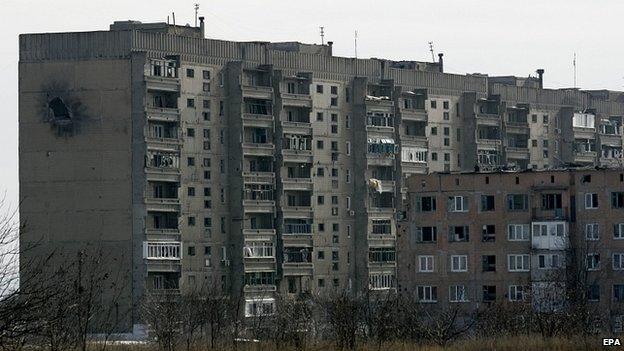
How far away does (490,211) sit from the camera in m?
90.2

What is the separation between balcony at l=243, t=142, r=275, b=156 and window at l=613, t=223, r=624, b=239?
2937 centimetres

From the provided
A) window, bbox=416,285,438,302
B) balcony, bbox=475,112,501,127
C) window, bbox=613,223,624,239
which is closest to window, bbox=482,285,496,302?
window, bbox=416,285,438,302

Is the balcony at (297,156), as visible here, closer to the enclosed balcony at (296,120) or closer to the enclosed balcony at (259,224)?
the enclosed balcony at (296,120)

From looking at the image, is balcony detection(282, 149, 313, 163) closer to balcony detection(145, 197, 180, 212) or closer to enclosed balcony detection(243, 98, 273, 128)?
enclosed balcony detection(243, 98, 273, 128)

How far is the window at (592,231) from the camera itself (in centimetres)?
8819

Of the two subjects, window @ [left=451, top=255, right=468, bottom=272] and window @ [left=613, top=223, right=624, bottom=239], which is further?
window @ [left=451, top=255, right=468, bottom=272]

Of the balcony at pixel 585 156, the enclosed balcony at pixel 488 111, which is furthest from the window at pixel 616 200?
the balcony at pixel 585 156

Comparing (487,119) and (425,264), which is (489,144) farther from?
(425,264)

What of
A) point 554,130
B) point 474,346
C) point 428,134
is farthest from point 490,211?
point 554,130

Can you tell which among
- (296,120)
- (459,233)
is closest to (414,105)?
(296,120)

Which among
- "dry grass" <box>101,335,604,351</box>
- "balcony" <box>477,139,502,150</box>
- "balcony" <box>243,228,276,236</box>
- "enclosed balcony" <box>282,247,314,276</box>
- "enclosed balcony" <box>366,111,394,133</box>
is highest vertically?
"enclosed balcony" <box>366,111,394,133</box>

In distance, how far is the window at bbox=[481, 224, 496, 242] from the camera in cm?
9025

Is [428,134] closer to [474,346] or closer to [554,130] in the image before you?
[554,130]

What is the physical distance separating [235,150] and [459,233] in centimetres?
2415
